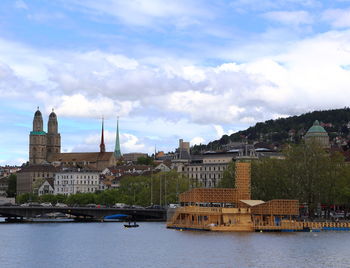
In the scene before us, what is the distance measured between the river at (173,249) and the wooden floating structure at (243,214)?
5.32 m

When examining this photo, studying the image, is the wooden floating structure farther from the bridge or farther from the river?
the bridge

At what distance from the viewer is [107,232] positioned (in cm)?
12744

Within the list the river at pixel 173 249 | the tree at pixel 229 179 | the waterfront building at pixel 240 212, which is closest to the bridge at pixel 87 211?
the tree at pixel 229 179

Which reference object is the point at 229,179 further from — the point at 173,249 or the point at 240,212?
the point at 173,249

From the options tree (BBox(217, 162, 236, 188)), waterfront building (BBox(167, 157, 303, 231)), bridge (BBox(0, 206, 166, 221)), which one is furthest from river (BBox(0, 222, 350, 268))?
Result: tree (BBox(217, 162, 236, 188))

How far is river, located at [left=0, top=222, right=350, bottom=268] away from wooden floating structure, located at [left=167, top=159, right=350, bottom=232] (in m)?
5.32

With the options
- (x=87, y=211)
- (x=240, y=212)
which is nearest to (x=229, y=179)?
(x=87, y=211)

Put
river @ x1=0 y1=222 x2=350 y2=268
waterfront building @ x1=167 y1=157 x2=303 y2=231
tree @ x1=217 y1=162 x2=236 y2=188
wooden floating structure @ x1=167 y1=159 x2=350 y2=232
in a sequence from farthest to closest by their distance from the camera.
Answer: tree @ x1=217 y1=162 x2=236 y2=188 < waterfront building @ x1=167 y1=157 x2=303 y2=231 < wooden floating structure @ x1=167 y1=159 x2=350 y2=232 < river @ x1=0 y1=222 x2=350 y2=268

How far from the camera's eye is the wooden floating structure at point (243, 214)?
12288 cm

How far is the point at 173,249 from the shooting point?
93625 millimetres

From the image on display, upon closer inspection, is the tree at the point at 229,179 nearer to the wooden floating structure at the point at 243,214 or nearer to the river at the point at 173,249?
the wooden floating structure at the point at 243,214

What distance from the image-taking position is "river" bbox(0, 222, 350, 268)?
81.6m

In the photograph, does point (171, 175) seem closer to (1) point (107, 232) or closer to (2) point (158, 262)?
(1) point (107, 232)

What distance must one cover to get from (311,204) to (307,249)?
51468 mm
